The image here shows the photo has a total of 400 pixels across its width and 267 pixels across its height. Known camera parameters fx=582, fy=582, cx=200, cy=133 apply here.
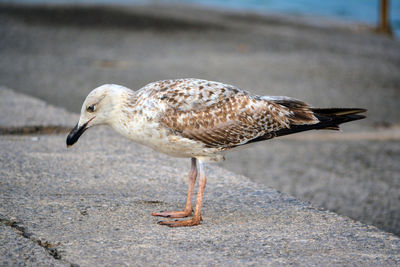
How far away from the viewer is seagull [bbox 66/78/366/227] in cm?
426

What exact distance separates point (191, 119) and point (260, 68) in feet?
27.7

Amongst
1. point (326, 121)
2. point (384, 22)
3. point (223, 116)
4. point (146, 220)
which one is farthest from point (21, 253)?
point (384, 22)

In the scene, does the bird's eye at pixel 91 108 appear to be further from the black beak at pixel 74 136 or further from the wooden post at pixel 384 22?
the wooden post at pixel 384 22

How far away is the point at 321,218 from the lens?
4.46 metres

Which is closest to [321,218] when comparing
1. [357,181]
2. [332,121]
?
[332,121]

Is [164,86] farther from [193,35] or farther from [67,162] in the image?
[193,35]

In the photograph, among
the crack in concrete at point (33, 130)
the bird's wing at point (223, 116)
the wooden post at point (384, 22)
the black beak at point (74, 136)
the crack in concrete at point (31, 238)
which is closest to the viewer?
the crack in concrete at point (31, 238)

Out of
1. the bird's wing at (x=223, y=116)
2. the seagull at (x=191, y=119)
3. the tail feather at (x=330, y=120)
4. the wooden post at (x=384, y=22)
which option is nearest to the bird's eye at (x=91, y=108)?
the seagull at (x=191, y=119)

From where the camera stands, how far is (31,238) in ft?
12.5

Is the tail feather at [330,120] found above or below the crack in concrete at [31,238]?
above

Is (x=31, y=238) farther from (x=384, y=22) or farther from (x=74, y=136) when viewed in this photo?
(x=384, y=22)

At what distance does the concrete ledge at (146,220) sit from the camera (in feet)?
12.0

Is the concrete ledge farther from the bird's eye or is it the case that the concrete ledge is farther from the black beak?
the bird's eye

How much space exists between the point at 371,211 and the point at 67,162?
3.23 metres
